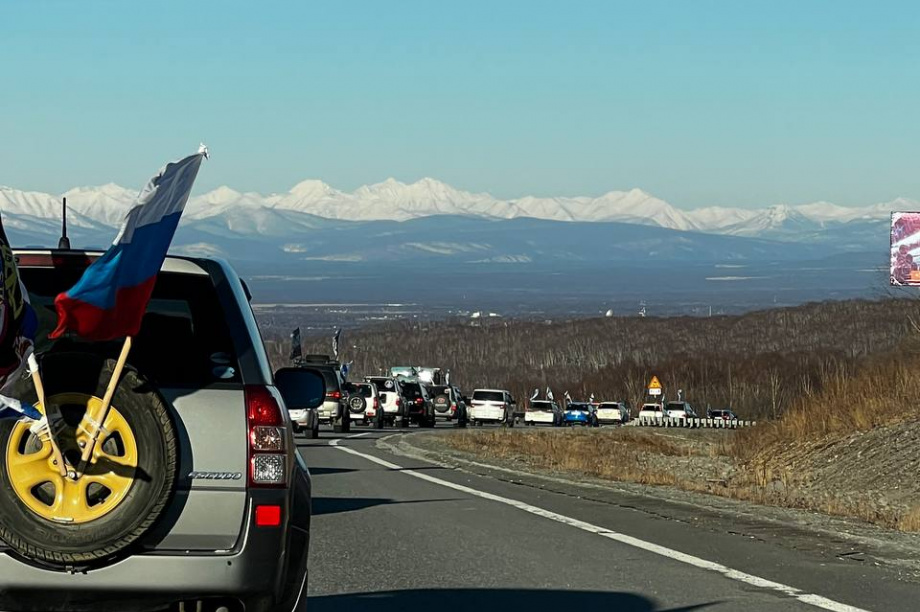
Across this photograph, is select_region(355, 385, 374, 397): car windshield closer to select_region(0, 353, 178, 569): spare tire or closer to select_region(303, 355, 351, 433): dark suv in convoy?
select_region(303, 355, 351, 433): dark suv in convoy

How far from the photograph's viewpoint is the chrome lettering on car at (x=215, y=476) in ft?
20.9

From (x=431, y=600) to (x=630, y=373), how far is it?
157 m

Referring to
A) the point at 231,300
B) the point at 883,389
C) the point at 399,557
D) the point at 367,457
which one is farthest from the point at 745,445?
the point at 231,300

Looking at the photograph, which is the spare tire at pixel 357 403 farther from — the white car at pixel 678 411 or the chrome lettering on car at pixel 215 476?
the chrome lettering on car at pixel 215 476

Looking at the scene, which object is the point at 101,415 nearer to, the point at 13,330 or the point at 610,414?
the point at 13,330

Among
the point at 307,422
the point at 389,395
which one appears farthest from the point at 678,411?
the point at 307,422

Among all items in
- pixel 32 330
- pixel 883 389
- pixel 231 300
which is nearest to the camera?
pixel 32 330

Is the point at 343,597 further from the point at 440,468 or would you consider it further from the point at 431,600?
the point at 440,468

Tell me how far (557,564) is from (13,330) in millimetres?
6905

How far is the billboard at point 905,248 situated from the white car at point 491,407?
69.0 feet

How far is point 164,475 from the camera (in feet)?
20.2

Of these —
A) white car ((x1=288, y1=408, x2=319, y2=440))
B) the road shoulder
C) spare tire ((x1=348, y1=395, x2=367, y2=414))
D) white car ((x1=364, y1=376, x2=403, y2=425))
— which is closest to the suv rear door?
the road shoulder

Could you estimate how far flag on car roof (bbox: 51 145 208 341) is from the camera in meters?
5.99

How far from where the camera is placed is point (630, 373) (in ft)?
547
